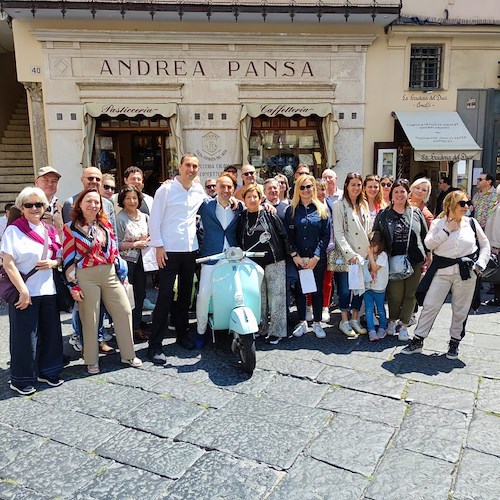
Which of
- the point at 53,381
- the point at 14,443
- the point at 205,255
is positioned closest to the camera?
the point at 14,443

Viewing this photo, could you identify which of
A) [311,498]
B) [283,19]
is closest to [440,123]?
[283,19]

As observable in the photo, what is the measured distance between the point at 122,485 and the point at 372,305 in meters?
3.31

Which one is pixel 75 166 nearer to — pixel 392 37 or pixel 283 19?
pixel 283 19

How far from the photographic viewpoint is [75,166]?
34.8 feet

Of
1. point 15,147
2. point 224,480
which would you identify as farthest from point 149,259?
point 15,147

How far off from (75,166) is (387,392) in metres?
8.91

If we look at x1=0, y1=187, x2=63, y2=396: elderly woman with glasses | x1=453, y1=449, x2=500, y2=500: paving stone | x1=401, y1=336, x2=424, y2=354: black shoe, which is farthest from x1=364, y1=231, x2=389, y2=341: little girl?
x1=0, y1=187, x2=63, y2=396: elderly woman with glasses

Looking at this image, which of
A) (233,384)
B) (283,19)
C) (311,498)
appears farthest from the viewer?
(283,19)

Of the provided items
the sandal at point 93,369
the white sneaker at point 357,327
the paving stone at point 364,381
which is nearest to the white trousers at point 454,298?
the white sneaker at point 357,327

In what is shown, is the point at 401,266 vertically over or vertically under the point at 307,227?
under

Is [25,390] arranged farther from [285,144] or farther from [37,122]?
[285,144]

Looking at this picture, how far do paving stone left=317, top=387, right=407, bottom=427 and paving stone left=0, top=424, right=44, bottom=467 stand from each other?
6.98 ft

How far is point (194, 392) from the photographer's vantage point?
3996mm

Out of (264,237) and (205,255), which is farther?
(205,255)
